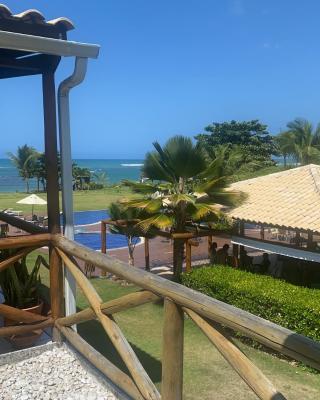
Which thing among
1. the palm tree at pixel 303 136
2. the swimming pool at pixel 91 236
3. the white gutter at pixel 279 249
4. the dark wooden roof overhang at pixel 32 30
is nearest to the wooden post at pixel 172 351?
the dark wooden roof overhang at pixel 32 30

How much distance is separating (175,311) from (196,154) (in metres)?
9.12

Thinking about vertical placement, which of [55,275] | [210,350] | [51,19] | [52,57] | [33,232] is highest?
[51,19]

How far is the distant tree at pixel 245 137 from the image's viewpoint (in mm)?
42034

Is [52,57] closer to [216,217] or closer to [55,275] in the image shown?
[55,275]

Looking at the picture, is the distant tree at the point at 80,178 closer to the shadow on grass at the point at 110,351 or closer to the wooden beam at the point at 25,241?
the shadow on grass at the point at 110,351

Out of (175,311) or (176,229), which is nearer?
(175,311)

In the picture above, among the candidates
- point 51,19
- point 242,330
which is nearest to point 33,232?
point 51,19

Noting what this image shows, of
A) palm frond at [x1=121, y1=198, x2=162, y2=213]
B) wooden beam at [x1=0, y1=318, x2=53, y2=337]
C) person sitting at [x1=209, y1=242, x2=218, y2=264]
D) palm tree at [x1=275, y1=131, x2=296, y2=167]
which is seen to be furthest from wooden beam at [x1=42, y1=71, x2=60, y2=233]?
palm tree at [x1=275, y1=131, x2=296, y2=167]

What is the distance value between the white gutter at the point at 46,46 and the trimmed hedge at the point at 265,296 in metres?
6.58

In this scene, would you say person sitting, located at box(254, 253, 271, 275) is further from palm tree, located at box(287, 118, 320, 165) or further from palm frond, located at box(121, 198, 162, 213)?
palm tree, located at box(287, 118, 320, 165)

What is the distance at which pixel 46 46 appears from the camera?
3.97 m

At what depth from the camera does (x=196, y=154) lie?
39.0ft

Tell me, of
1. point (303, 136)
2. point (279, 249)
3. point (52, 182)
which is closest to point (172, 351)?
point (52, 182)

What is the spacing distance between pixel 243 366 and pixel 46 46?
3.00 m
